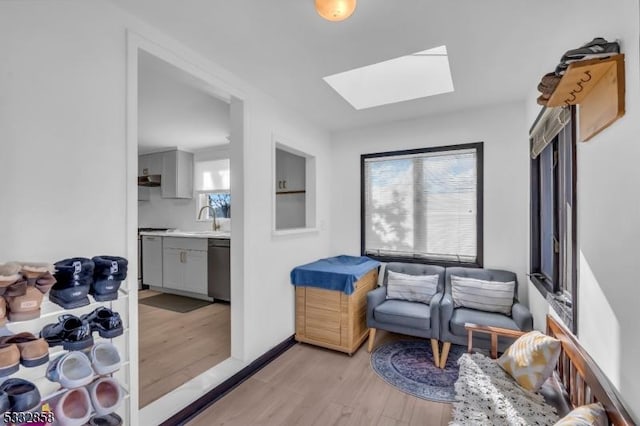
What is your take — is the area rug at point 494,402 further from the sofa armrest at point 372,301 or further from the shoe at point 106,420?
the shoe at point 106,420

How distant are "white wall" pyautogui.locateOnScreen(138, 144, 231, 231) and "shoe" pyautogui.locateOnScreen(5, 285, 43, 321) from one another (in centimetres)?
390

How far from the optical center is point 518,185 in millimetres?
2814

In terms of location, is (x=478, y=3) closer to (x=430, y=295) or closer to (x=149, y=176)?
(x=430, y=295)

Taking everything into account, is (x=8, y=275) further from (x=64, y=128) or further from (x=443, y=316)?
(x=443, y=316)

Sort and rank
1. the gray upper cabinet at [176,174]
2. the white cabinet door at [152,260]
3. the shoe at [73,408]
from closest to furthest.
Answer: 1. the shoe at [73,408]
2. the white cabinet door at [152,260]
3. the gray upper cabinet at [176,174]

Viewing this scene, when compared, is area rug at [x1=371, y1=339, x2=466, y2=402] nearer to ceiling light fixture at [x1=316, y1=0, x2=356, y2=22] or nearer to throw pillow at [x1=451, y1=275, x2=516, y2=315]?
throw pillow at [x1=451, y1=275, x2=516, y2=315]

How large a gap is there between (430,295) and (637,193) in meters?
2.09

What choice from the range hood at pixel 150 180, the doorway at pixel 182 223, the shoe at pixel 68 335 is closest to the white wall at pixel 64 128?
the doorway at pixel 182 223

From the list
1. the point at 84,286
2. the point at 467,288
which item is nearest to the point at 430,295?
the point at 467,288

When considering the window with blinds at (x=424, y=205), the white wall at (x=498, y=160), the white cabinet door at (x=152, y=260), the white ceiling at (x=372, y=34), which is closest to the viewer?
the white ceiling at (x=372, y=34)

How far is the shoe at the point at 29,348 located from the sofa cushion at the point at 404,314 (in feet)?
7.54

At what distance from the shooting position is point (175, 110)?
10.3 feet

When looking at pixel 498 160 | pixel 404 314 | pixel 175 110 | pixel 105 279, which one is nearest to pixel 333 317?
pixel 404 314

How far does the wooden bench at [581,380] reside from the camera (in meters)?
0.92
